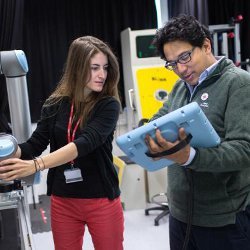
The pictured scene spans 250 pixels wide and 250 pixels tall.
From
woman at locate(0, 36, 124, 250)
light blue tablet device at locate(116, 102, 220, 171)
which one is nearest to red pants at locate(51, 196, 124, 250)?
woman at locate(0, 36, 124, 250)

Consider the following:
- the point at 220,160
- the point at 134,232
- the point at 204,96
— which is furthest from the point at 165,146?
the point at 134,232

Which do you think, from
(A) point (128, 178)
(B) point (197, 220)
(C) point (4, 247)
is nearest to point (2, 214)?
(C) point (4, 247)

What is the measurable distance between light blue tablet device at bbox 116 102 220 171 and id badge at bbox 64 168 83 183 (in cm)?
50

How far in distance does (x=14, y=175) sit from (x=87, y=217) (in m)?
0.42

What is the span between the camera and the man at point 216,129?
1.12 m

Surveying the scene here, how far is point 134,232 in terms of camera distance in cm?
308

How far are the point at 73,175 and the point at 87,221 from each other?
22 cm

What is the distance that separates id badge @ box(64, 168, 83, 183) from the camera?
1.53 m

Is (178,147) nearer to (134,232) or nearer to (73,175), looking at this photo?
(73,175)

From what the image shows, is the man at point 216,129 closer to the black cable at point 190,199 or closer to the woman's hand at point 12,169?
the black cable at point 190,199

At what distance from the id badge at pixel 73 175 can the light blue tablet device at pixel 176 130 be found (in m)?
0.50

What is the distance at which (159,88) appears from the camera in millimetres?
3729

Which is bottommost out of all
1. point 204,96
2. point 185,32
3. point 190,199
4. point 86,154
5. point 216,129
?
point 190,199

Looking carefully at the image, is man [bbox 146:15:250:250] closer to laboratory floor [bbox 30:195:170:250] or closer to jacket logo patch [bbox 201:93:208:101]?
jacket logo patch [bbox 201:93:208:101]
